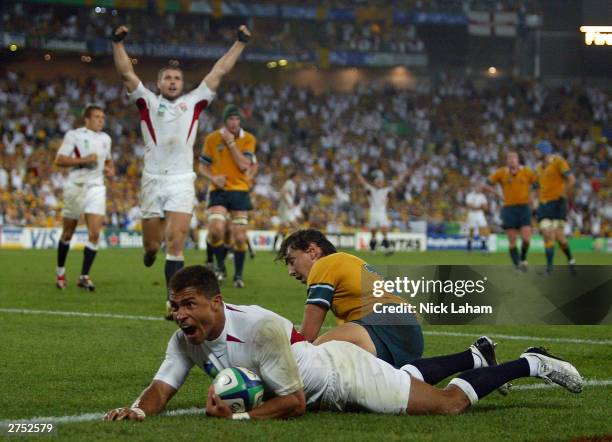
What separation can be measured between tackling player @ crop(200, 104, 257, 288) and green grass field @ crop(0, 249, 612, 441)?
1567 millimetres

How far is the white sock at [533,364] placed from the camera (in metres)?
6.34

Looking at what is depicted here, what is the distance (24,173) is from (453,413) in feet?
102

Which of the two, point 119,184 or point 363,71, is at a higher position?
point 363,71

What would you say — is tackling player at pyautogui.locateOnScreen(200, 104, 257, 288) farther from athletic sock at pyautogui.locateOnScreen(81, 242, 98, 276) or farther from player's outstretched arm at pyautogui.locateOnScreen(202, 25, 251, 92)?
player's outstretched arm at pyautogui.locateOnScreen(202, 25, 251, 92)

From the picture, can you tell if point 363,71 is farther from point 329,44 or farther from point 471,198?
point 471,198

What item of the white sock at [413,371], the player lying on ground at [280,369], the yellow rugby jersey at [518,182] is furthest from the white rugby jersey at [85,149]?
the player lying on ground at [280,369]

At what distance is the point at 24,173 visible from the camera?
3522 cm

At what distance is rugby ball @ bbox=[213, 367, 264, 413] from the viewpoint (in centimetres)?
→ 556

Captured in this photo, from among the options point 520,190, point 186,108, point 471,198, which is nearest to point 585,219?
point 471,198

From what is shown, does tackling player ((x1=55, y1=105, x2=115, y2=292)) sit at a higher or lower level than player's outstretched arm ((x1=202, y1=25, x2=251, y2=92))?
lower

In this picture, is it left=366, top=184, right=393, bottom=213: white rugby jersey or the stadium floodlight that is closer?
the stadium floodlight

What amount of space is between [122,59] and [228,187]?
566 centimetres

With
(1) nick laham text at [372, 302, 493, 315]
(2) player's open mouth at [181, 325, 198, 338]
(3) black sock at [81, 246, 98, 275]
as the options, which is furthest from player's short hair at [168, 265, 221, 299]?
(3) black sock at [81, 246, 98, 275]

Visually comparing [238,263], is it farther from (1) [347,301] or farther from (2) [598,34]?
(1) [347,301]
